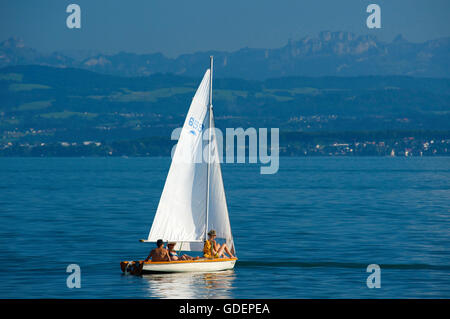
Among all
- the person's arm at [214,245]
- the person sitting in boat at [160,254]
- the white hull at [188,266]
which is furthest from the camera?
the person's arm at [214,245]

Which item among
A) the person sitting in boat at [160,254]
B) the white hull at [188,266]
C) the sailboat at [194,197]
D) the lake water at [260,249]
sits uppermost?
the sailboat at [194,197]

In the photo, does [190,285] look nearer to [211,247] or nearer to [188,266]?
[188,266]

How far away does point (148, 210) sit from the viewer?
86062 millimetres

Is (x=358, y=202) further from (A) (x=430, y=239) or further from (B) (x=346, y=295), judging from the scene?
(B) (x=346, y=295)

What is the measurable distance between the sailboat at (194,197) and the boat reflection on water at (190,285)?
14.1 inches

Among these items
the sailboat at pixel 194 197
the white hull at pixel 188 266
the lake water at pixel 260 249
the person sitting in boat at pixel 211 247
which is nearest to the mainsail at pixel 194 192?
the sailboat at pixel 194 197

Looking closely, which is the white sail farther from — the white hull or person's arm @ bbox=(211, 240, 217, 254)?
the white hull

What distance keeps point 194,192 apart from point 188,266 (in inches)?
150

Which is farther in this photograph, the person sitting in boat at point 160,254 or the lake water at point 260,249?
the person sitting in boat at point 160,254

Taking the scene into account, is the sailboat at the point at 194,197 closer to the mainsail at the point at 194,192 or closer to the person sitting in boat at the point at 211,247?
the mainsail at the point at 194,192

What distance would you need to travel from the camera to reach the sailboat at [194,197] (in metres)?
38.0

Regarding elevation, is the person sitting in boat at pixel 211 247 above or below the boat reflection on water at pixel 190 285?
above

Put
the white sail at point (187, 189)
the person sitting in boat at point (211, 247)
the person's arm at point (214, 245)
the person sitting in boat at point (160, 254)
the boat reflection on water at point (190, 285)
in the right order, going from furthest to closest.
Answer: the person's arm at point (214, 245), the person sitting in boat at point (211, 247), the white sail at point (187, 189), the person sitting in boat at point (160, 254), the boat reflection on water at point (190, 285)

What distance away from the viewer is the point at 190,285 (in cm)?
3572
